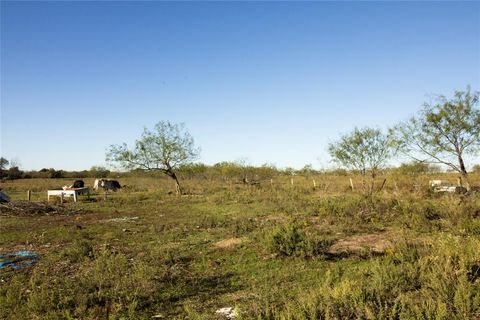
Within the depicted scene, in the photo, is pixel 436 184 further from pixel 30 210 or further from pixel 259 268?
pixel 30 210

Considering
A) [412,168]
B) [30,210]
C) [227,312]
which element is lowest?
[227,312]

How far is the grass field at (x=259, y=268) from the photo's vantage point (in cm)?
470

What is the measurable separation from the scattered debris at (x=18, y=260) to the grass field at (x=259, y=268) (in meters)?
0.25

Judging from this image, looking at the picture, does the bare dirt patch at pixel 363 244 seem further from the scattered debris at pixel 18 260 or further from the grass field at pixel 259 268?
the scattered debris at pixel 18 260

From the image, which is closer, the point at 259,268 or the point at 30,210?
the point at 259,268

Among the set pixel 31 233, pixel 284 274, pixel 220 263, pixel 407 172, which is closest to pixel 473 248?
pixel 284 274

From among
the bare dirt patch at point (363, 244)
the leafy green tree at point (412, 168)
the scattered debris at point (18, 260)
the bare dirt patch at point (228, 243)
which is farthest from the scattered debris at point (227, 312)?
the leafy green tree at point (412, 168)

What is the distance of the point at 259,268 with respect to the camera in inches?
293

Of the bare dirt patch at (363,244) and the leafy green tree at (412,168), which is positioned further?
the leafy green tree at (412,168)

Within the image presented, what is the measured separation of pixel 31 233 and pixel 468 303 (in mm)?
12692

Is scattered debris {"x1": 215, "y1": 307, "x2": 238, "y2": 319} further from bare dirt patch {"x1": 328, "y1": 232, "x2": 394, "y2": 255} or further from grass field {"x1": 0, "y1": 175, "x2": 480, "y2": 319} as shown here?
bare dirt patch {"x1": 328, "y1": 232, "x2": 394, "y2": 255}

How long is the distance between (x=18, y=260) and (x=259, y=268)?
5.87 meters

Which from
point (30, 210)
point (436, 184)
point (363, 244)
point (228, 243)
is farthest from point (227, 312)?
point (436, 184)

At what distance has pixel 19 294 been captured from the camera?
232 inches
